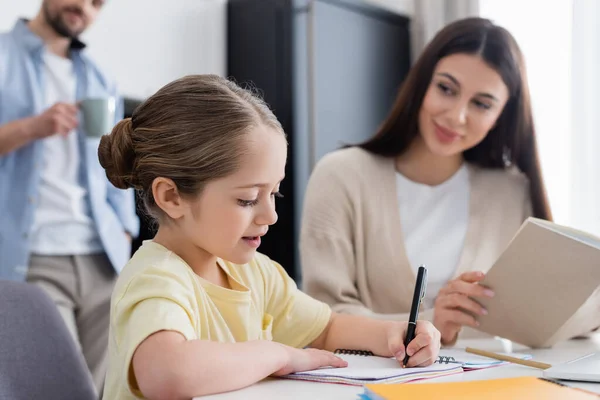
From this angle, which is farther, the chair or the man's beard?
the man's beard

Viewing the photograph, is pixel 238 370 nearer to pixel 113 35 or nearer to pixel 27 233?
→ pixel 27 233

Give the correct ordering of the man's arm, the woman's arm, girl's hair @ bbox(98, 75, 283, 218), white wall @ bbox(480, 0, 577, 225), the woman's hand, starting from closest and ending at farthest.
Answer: girl's hair @ bbox(98, 75, 283, 218)
the woman's hand
the woman's arm
the man's arm
white wall @ bbox(480, 0, 577, 225)

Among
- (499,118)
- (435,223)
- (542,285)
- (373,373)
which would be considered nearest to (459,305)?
(542,285)

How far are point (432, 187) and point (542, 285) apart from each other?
623 millimetres

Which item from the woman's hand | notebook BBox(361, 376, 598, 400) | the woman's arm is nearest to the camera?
notebook BBox(361, 376, 598, 400)

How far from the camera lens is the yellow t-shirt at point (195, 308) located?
2.68ft

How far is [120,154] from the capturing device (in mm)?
988

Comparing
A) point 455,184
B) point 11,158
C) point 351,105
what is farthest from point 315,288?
point 351,105

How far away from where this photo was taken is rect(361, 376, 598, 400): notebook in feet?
2.41

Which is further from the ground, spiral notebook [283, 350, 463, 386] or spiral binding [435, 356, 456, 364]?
spiral notebook [283, 350, 463, 386]

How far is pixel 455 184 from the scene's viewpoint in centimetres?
177

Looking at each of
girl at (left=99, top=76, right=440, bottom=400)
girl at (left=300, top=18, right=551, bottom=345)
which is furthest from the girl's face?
girl at (left=300, top=18, right=551, bottom=345)

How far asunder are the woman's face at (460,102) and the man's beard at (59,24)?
1062 mm

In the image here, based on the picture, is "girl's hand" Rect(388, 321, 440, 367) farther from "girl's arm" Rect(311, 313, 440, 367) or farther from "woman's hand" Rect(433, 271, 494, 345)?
"woman's hand" Rect(433, 271, 494, 345)
